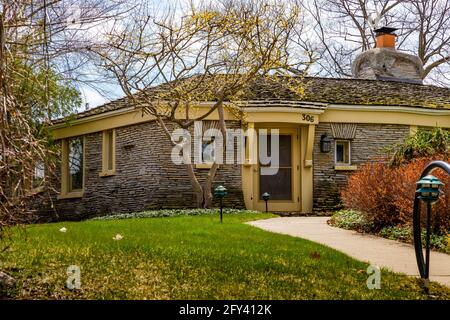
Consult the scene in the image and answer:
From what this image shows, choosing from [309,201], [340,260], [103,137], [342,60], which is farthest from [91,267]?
[342,60]

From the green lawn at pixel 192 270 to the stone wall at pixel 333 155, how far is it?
904cm

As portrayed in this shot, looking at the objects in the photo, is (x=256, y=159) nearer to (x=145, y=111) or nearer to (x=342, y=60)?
(x=145, y=111)

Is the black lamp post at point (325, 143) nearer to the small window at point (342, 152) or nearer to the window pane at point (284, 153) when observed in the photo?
the small window at point (342, 152)

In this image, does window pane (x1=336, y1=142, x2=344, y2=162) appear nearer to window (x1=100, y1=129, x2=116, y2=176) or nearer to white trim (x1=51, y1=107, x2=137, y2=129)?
white trim (x1=51, y1=107, x2=137, y2=129)

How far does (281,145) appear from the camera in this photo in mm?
18703

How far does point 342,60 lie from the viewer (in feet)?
106

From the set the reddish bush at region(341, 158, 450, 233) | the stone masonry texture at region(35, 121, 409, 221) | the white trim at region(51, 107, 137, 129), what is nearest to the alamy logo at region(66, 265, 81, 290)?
the reddish bush at region(341, 158, 450, 233)

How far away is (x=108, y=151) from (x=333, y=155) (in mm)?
7049

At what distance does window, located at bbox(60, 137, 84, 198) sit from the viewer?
21.2 metres

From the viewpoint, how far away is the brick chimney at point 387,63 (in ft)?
76.5

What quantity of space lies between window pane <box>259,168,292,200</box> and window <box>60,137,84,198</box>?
6403 mm

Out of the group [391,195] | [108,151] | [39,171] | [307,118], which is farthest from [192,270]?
[108,151]

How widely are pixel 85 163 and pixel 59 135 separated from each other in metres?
1.72

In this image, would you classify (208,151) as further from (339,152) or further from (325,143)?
(339,152)
